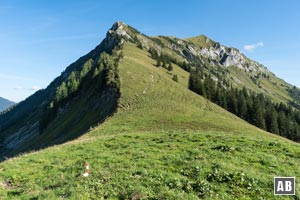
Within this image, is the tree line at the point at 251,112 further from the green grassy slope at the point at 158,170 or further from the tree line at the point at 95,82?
the green grassy slope at the point at 158,170

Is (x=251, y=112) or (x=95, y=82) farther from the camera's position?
(x=95, y=82)

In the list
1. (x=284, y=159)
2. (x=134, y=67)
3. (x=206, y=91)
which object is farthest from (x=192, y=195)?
(x=206, y=91)

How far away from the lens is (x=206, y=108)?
68375 mm

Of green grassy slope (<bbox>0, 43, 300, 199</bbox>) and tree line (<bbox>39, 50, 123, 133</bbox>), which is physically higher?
tree line (<bbox>39, 50, 123, 133</bbox>)

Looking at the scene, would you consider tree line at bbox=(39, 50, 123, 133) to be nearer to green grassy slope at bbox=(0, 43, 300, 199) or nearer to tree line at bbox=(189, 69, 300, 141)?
tree line at bbox=(189, 69, 300, 141)

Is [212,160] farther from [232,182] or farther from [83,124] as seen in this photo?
[83,124]

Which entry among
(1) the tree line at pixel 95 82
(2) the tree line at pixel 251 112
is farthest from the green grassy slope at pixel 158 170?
(2) the tree line at pixel 251 112

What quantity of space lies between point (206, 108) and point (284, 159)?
161ft

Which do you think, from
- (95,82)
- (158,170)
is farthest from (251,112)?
(158,170)

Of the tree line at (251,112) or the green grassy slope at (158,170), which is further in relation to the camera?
the tree line at (251,112)

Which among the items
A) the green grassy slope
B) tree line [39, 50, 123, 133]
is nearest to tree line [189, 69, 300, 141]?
Answer: tree line [39, 50, 123, 133]

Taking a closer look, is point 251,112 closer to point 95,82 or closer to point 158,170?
point 95,82

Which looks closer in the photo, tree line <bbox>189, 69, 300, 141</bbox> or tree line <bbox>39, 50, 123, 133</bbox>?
tree line <bbox>39, 50, 123, 133</bbox>

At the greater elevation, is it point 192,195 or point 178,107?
point 178,107
